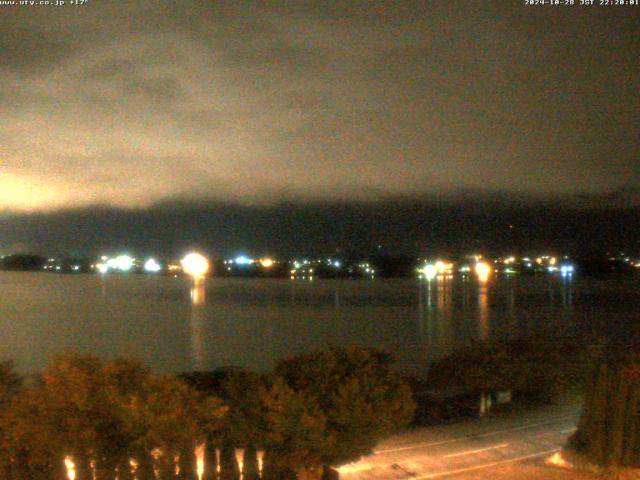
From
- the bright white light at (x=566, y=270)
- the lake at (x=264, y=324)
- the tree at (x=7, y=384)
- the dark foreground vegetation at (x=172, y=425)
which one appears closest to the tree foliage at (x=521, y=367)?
the lake at (x=264, y=324)

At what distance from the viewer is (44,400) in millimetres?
6590

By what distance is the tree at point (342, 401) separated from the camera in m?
6.98

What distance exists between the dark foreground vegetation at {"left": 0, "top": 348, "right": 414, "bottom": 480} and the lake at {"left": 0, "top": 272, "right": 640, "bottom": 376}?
74.2 ft

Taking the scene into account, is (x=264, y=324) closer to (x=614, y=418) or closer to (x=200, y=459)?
(x=614, y=418)

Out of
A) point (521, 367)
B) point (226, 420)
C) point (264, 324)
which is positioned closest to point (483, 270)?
point (264, 324)

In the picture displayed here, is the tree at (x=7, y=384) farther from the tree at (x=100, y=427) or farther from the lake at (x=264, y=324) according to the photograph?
the lake at (x=264, y=324)

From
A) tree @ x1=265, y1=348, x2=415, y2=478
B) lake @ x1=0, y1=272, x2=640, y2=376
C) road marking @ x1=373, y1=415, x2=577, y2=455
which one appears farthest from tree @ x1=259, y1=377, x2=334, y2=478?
lake @ x1=0, y1=272, x2=640, y2=376

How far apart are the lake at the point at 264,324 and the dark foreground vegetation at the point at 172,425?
22.6m

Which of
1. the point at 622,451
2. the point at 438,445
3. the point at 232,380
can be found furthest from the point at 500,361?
the point at 232,380

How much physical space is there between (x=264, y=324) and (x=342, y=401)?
185 feet

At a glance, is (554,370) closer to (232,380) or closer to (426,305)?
(232,380)

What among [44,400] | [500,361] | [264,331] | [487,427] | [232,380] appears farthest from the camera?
[264,331]

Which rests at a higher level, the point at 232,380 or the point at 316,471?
the point at 232,380

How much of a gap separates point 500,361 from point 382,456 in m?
11.8
